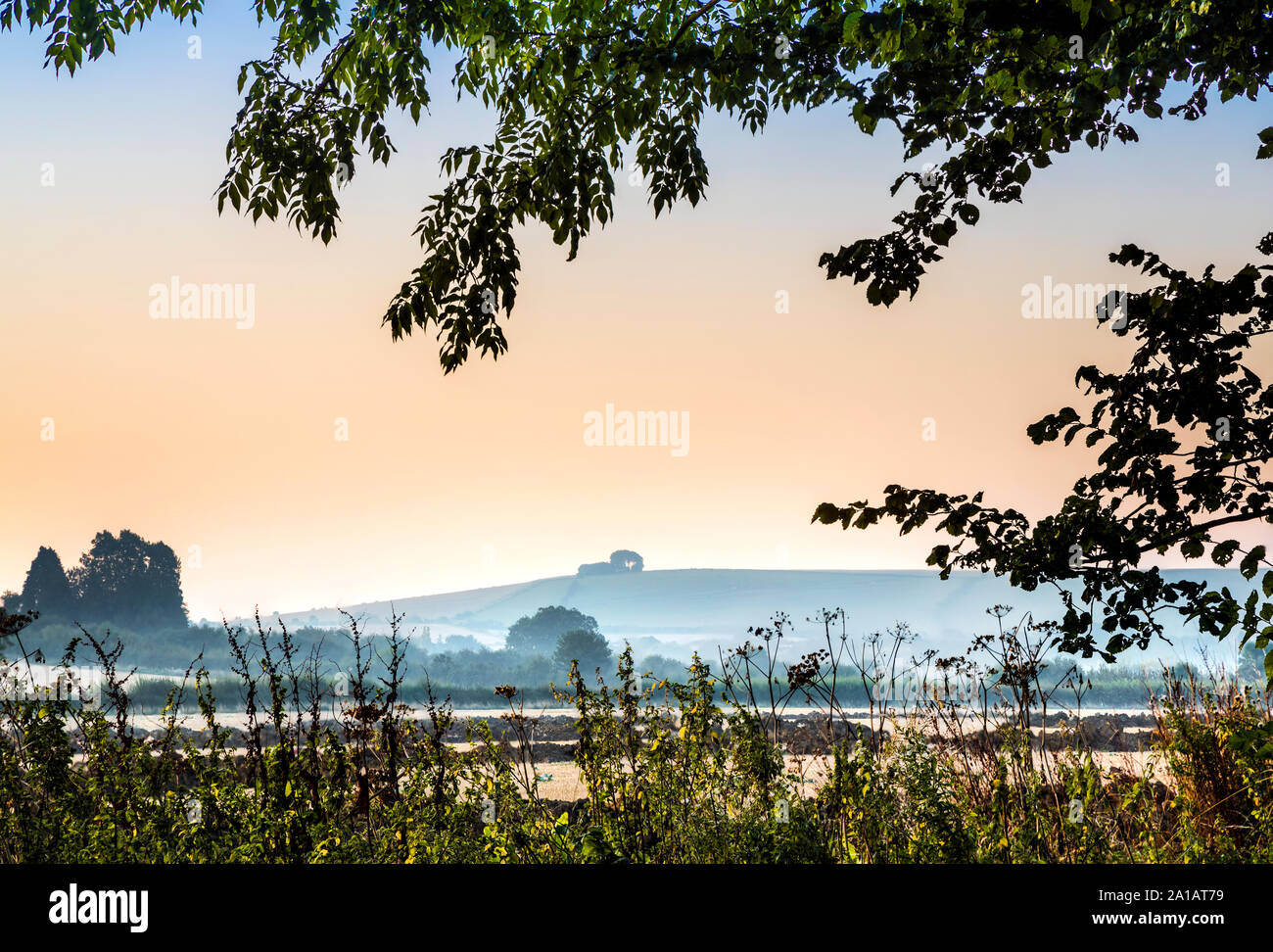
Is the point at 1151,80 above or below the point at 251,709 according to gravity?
above

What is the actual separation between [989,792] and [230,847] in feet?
12.3

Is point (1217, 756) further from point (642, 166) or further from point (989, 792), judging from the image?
point (642, 166)

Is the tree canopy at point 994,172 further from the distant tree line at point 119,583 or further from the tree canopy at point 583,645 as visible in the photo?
the distant tree line at point 119,583

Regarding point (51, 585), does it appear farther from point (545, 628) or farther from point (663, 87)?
point (663, 87)

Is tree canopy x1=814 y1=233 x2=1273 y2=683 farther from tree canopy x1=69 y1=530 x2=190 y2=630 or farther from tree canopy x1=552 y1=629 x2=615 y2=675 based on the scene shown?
tree canopy x1=69 y1=530 x2=190 y2=630

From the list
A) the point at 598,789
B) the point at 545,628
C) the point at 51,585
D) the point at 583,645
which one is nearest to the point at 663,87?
the point at 598,789

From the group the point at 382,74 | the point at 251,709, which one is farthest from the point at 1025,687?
the point at 382,74

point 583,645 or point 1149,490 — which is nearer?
point 1149,490

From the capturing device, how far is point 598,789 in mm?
3699

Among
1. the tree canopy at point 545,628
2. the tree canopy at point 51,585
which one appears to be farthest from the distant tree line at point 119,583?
the tree canopy at point 545,628

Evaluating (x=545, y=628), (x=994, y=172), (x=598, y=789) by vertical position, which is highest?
(x=994, y=172)

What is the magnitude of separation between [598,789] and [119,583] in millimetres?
38087

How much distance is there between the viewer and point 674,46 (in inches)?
120
